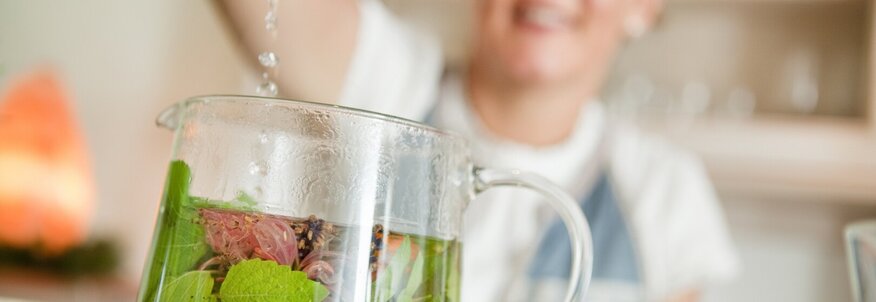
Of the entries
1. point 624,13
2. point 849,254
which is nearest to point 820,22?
point 624,13

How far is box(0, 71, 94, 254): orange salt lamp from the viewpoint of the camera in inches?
54.2

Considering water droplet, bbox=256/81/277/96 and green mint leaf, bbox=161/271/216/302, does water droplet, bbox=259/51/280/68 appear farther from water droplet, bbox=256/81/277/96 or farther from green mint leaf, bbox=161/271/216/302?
green mint leaf, bbox=161/271/216/302

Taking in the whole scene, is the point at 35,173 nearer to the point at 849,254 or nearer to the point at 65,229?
the point at 65,229

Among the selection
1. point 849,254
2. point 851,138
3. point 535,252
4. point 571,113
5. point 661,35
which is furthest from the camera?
point 661,35

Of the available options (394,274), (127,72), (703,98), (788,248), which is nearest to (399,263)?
(394,274)

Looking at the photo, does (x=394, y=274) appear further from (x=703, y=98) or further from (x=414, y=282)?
(x=703, y=98)

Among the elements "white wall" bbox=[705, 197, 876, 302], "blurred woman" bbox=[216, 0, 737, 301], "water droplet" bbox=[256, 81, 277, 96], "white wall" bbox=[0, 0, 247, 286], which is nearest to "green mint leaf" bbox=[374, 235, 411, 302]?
"water droplet" bbox=[256, 81, 277, 96]

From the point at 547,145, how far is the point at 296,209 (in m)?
0.72

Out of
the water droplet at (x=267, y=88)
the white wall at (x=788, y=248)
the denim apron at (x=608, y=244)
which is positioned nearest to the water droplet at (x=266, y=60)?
the water droplet at (x=267, y=88)

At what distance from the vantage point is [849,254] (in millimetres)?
385

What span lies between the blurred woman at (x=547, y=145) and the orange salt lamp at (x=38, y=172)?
752 mm

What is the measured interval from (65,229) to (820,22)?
1343 millimetres

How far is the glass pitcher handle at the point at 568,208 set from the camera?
348mm

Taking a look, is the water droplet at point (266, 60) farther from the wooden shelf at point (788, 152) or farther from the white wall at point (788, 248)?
the white wall at point (788, 248)
